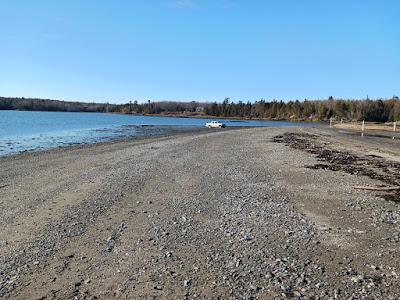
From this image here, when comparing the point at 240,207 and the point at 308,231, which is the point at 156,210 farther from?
the point at 308,231

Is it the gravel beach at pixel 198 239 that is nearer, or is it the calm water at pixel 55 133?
the gravel beach at pixel 198 239

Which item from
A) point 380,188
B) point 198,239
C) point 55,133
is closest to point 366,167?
point 380,188

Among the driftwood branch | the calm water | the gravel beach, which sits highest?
the driftwood branch

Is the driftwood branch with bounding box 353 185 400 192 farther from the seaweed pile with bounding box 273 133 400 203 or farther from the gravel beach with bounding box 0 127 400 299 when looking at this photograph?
the gravel beach with bounding box 0 127 400 299

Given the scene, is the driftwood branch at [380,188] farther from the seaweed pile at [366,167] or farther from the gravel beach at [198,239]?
the gravel beach at [198,239]

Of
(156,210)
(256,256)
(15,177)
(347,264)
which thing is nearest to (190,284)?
(256,256)

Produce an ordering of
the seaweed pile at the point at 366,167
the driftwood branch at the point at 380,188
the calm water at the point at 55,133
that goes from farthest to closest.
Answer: the calm water at the point at 55,133 → the seaweed pile at the point at 366,167 → the driftwood branch at the point at 380,188

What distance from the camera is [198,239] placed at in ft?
28.5

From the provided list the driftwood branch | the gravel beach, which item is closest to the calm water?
the gravel beach

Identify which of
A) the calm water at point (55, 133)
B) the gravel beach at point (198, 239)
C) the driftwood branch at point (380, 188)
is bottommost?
the calm water at point (55, 133)

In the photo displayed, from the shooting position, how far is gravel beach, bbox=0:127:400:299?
20.9 ft

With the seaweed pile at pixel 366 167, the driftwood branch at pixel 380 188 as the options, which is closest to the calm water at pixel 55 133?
the seaweed pile at pixel 366 167

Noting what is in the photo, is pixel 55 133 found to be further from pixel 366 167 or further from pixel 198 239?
pixel 198 239

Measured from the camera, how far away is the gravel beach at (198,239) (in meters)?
6.36
